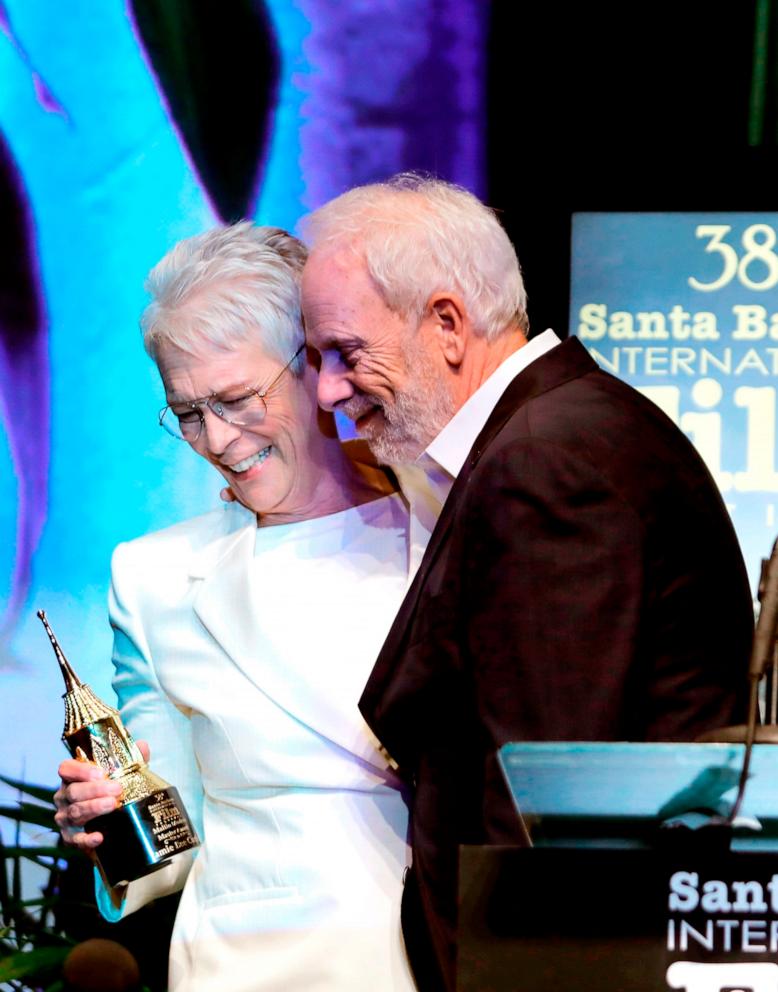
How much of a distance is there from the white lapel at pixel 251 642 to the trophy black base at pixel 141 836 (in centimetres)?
19

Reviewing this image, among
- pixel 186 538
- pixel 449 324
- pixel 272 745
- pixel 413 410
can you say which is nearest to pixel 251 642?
pixel 272 745

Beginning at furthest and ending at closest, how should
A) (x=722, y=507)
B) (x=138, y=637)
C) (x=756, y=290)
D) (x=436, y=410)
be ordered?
(x=756, y=290) → (x=138, y=637) → (x=436, y=410) → (x=722, y=507)

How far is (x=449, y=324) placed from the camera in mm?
1649

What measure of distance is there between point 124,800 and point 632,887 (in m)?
0.89

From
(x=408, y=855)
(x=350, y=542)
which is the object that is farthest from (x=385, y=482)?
(x=408, y=855)

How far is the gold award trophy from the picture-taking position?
5.28 ft

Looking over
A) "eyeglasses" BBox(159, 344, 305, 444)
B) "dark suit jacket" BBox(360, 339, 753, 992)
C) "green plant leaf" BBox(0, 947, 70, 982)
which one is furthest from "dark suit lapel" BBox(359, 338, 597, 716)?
"green plant leaf" BBox(0, 947, 70, 982)

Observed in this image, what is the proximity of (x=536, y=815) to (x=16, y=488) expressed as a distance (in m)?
2.36

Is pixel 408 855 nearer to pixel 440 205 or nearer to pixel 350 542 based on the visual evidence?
pixel 350 542

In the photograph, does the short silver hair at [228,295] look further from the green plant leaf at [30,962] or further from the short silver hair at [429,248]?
the green plant leaf at [30,962]

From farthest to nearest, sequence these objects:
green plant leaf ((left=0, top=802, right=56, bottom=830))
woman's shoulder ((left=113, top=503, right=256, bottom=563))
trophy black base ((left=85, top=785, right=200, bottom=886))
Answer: green plant leaf ((left=0, top=802, right=56, bottom=830)) < woman's shoulder ((left=113, top=503, right=256, bottom=563)) < trophy black base ((left=85, top=785, right=200, bottom=886))

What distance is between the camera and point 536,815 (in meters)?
0.88

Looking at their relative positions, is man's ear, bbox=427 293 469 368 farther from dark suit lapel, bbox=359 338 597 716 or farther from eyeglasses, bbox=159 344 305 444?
eyeglasses, bbox=159 344 305 444

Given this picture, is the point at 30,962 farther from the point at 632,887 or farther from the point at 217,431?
the point at 632,887
